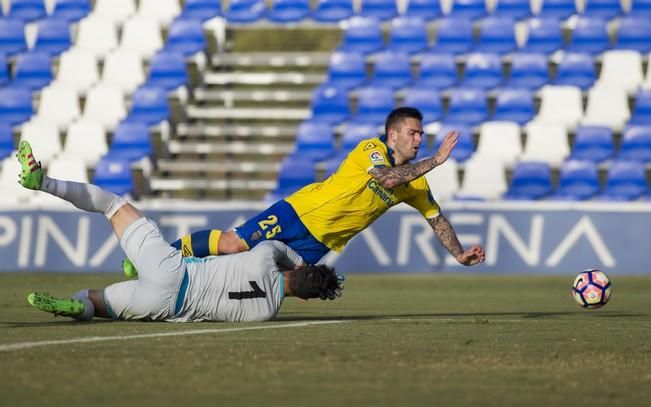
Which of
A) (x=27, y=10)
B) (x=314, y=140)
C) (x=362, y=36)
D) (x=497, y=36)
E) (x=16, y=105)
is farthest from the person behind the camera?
(x=27, y=10)

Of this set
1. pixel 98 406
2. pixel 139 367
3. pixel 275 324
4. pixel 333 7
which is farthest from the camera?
pixel 333 7

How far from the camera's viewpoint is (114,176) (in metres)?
22.0

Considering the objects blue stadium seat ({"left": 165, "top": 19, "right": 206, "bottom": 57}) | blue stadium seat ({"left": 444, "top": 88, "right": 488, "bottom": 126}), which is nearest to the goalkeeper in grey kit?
blue stadium seat ({"left": 444, "top": 88, "right": 488, "bottom": 126})

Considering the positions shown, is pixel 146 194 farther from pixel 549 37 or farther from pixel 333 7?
pixel 549 37

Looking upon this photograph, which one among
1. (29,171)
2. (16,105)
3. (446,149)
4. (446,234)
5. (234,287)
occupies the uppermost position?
(16,105)

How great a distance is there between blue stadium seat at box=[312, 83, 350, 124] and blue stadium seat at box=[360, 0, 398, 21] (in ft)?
6.68

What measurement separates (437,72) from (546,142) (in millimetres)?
2697

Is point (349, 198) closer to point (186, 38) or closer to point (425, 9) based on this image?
point (425, 9)

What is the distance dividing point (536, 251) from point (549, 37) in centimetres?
651

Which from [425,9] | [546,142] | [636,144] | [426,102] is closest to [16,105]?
[426,102]

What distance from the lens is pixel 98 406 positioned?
199 inches

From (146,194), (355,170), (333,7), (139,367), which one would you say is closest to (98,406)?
(139,367)

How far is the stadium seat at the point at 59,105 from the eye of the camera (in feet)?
78.7

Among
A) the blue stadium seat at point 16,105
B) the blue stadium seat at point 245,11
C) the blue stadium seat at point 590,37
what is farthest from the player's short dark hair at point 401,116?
the blue stadium seat at point 245,11
